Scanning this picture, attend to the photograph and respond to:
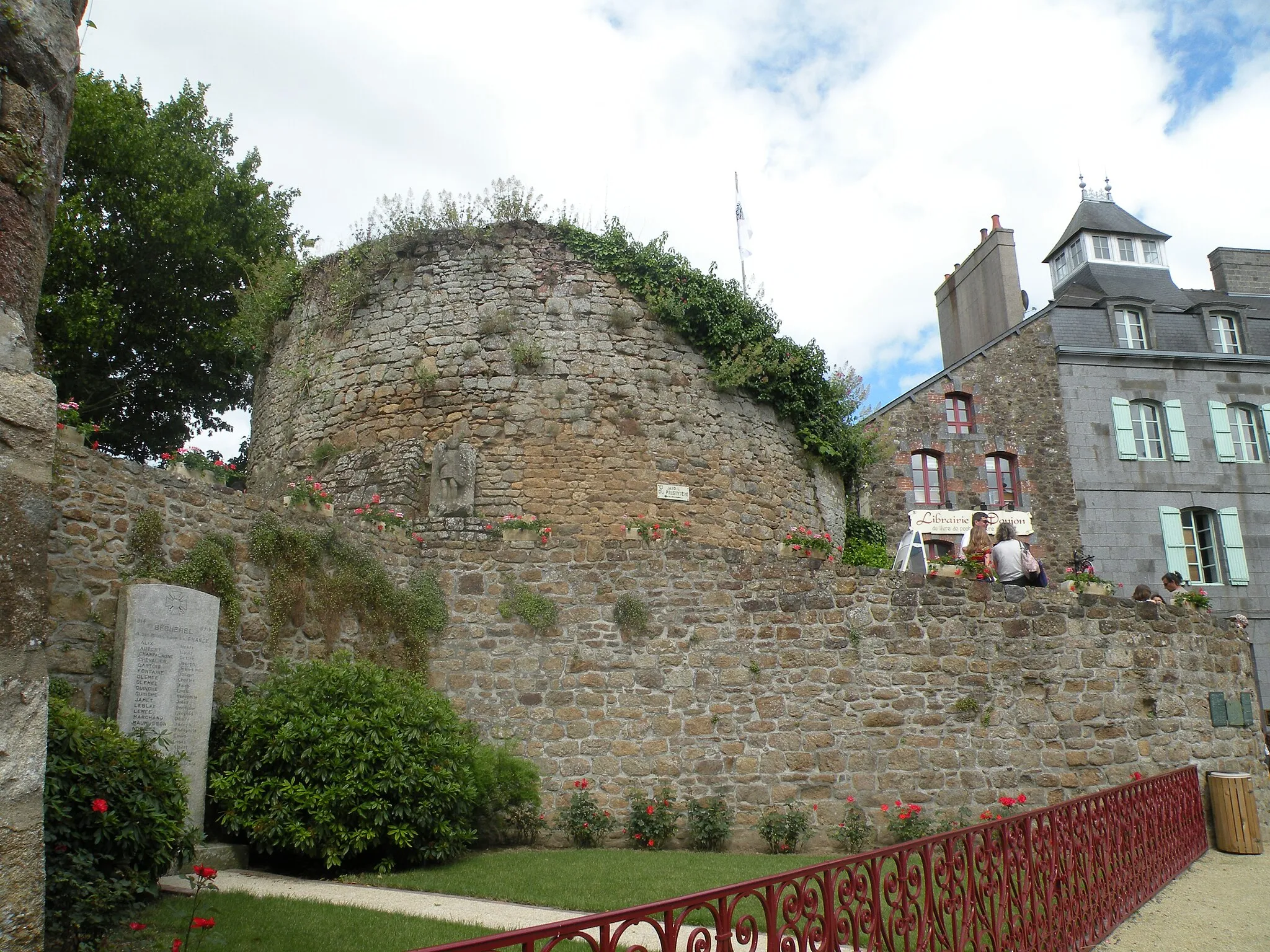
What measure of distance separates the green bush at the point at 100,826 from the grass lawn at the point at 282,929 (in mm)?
166

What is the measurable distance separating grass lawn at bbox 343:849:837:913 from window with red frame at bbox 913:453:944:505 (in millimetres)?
14204

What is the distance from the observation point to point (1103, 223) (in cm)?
2503

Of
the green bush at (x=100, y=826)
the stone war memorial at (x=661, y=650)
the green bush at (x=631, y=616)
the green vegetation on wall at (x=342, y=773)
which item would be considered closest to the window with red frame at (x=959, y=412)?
the stone war memorial at (x=661, y=650)

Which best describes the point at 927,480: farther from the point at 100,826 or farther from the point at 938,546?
the point at 100,826

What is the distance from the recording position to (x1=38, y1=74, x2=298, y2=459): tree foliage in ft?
47.0

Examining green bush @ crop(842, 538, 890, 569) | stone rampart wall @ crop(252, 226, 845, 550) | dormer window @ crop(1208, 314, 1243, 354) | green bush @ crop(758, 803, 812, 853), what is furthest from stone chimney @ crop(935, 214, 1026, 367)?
green bush @ crop(758, 803, 812, 853)

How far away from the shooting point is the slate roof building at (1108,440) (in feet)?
68.2

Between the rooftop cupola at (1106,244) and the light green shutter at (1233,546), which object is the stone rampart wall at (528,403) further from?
the rooftop cupola at (1106,244)

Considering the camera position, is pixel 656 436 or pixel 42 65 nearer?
pixel 42 65

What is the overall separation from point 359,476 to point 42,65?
32.9ft

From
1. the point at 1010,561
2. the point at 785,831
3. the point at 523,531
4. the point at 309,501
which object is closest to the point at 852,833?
the point at 785,831

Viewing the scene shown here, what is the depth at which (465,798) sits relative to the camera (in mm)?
7273

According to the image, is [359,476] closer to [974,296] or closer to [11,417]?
[11,417]

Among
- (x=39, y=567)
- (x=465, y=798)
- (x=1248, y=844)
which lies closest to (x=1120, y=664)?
(x=1248, y=844)
